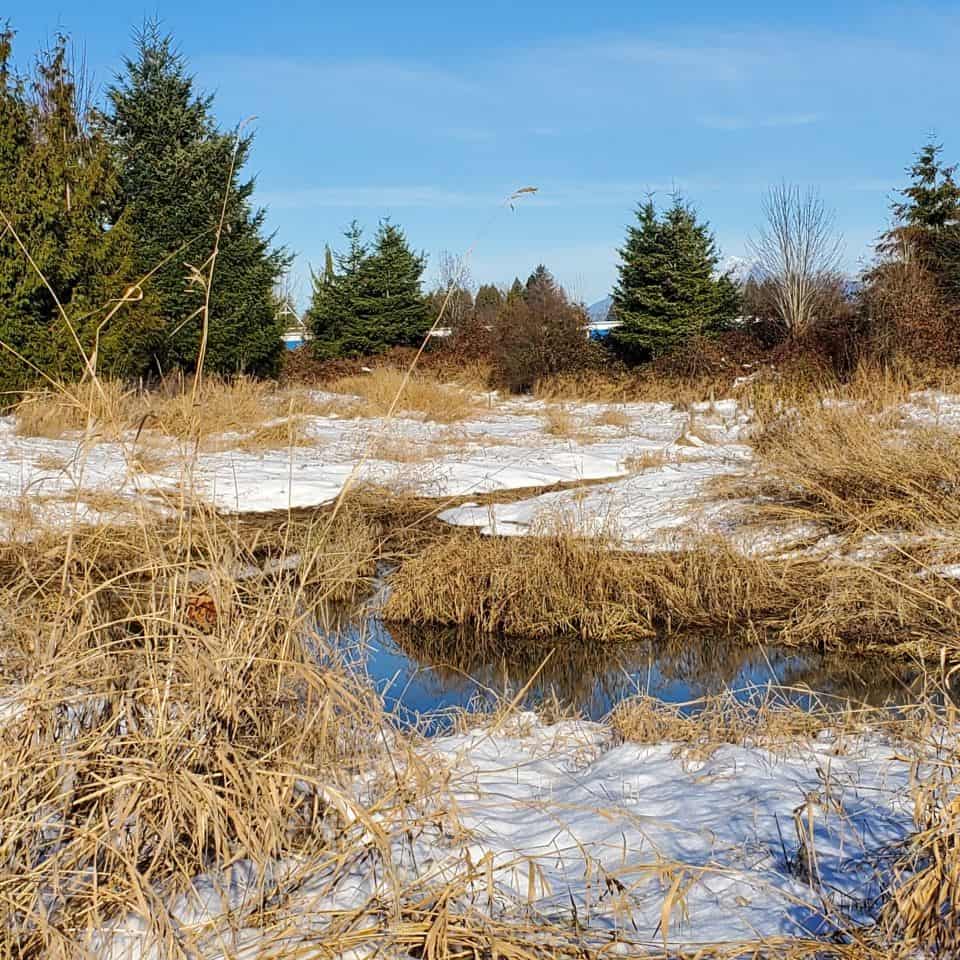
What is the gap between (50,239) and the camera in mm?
12984

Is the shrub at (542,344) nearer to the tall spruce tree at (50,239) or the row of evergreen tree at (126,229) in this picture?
the row of evergreen tree at (126,229)

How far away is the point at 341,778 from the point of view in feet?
7.08

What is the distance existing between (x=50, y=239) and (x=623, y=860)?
12957mm

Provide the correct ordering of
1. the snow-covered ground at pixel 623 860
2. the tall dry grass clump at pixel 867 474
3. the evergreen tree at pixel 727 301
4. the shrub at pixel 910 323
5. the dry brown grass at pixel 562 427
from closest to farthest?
1. the snow-covered ground at pixel 623 860
2. the tall dry grass clump at pixel 867 474
3. the dry brown grass at pixel 562 427
4. the shrub at pixel 910 323
5. the evergreen tree at pixel 727 301

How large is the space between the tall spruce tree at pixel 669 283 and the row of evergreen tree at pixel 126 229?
24.8 feet

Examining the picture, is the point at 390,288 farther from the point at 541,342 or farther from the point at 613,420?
the point at 613,420

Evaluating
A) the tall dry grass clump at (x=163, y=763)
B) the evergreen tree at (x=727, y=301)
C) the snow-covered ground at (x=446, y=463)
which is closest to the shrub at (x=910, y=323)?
the snow-covered ground at (x=446, y=463)

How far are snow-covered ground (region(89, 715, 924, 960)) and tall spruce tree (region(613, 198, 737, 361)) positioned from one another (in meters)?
18.9

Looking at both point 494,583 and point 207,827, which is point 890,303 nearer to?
point 494,583

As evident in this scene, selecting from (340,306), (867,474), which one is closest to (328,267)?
(340,306)

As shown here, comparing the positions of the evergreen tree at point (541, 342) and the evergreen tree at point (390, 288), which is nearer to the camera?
the evergreen tree at point (541, 342)

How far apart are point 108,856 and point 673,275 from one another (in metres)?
20.5

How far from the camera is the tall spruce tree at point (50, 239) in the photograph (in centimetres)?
1262

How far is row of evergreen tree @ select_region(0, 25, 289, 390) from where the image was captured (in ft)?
42.1
